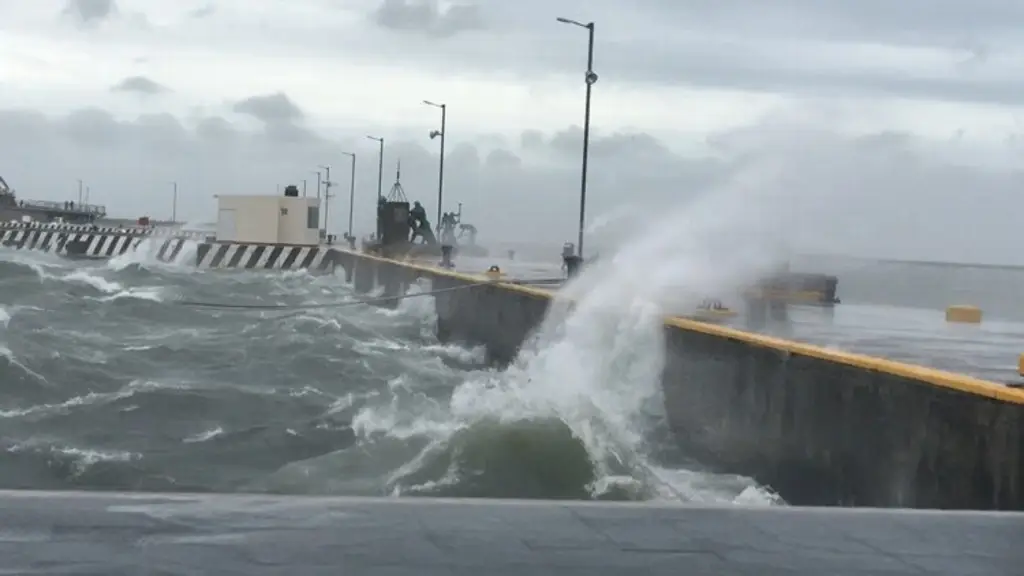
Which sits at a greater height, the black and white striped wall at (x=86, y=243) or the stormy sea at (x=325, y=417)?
the black and white striped wall at (x=86, y=243)

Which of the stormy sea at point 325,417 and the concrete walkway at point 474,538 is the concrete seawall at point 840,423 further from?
the concrete walkway at point 474,538

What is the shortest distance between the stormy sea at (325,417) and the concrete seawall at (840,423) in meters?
0.36

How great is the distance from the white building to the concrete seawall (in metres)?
36.7

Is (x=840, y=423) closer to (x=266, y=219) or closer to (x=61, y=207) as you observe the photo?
(x=266, y=219)

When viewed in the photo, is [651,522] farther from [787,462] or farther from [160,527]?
[787,462]

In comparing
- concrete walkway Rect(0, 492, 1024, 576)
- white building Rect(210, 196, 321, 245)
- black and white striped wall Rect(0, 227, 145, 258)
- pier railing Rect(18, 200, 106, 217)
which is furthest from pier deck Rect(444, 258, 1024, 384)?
pier railing Rect(18, 200, 106, 217)

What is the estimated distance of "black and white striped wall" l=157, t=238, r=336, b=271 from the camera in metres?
43.8

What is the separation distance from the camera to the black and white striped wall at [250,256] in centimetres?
4381

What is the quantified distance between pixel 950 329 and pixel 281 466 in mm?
12478

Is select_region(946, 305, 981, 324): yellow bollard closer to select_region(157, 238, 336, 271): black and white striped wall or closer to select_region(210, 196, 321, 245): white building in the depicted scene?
select_region(157, 238, 336, 271): black and white striped wall

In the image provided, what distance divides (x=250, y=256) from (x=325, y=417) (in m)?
31.1

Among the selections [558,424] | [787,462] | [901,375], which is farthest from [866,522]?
[558,424]

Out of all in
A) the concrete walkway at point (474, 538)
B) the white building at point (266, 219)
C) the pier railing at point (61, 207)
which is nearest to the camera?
the concrete walkway at point (474, 538)

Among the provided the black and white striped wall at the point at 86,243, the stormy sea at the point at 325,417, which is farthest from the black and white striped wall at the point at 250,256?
the stormy sea at the point at 325,417
